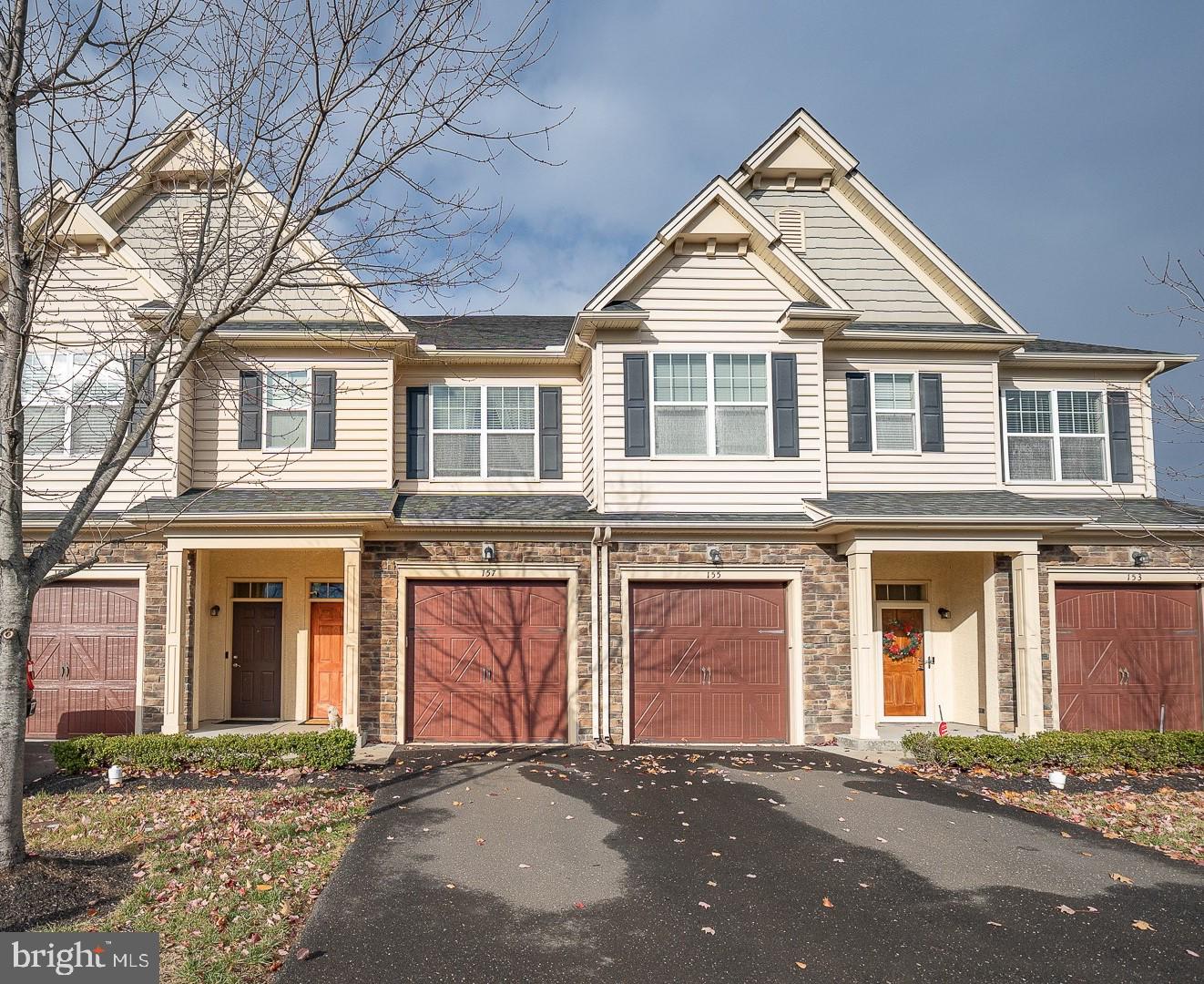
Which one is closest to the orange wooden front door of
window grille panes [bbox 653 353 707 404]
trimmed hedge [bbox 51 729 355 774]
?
trimmed hedge [bbox 51 729 355 774]

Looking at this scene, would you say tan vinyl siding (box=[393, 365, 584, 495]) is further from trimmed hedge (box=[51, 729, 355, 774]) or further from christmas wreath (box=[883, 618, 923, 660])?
christmas wreath (box=[883, 618, 923, 660])

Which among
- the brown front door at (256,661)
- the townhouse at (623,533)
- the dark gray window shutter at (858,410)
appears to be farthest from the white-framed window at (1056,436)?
the brown front door at (256,661)

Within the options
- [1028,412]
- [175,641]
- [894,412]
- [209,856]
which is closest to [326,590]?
[175,641]

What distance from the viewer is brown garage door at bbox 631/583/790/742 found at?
13031 mm

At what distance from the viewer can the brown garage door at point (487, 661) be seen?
42.8 ft

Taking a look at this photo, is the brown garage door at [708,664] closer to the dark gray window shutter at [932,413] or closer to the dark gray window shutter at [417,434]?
the dark gray window shutter at [932,413]

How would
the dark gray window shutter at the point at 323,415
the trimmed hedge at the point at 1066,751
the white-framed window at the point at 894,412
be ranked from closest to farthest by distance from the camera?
the trimmed hedge at the point at 1066,751
the dark gray window shutter at the point at 323,415
the white-framed window at the point at 894,412

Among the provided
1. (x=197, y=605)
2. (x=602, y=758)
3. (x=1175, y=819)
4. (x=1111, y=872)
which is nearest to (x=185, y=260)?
(x=197, y=605)

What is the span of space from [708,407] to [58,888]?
9.96m

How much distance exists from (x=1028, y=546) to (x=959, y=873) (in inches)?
268

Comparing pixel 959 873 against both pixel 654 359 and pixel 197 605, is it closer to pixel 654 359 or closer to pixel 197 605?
pixel 654 359

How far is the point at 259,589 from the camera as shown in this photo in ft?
47.2

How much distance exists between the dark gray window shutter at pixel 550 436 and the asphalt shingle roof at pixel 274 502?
261 cm

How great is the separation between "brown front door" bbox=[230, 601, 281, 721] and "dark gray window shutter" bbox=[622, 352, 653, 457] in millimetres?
6638
